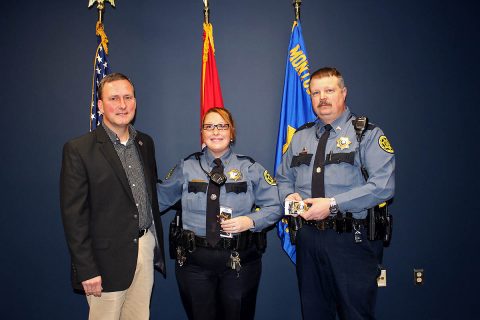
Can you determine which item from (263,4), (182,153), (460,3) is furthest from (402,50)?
(182,153)

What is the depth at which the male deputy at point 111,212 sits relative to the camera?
81.5 inches

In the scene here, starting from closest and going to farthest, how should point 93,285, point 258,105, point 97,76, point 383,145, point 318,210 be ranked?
point 93,285, point 318,210, point 383,145, point 97,76, point 258,105

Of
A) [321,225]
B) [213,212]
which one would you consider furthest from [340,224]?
[213,212]

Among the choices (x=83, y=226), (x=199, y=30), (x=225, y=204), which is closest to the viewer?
(x=83, y=226)

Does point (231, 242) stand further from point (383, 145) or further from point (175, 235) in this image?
point (383, 145)

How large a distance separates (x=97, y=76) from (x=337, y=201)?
2.34 meters

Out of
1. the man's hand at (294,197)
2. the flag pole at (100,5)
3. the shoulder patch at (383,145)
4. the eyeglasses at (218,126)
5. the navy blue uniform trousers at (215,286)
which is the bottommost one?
the navy blue uniform trousers at (215,286)

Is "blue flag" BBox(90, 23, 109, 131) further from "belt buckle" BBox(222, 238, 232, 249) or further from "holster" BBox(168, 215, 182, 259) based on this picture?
"belt buckle" BBox(222, 238, 232, 249)

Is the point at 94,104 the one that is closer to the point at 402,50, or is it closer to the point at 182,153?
the point at 182,153

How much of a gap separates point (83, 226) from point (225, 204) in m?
0.91

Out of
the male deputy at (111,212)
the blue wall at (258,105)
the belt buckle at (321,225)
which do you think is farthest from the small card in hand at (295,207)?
the blue wall at (258,105)

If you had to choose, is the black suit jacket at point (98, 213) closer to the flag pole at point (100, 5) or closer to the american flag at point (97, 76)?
the american flag at point (97, 76)

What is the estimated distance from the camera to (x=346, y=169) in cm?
240

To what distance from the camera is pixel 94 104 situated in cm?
312
